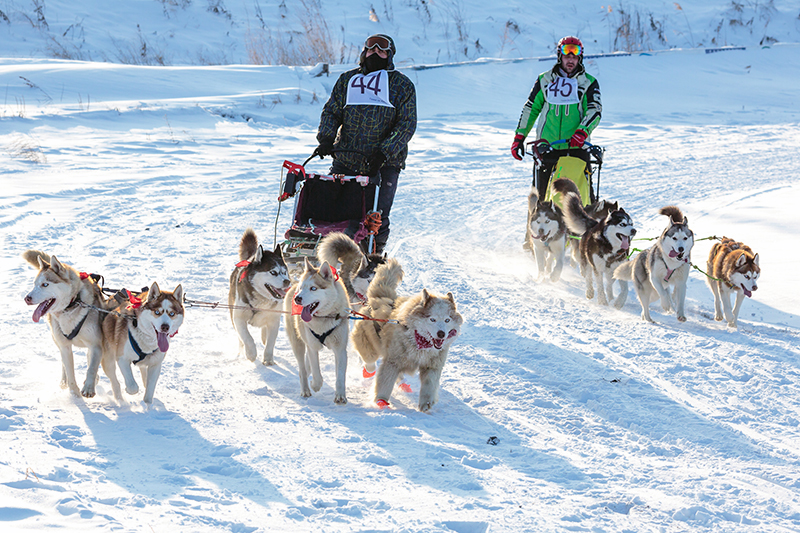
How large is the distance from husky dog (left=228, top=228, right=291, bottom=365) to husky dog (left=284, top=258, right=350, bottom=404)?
0.32 meters

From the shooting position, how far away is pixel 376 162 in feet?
17.7

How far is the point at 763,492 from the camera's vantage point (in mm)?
2906

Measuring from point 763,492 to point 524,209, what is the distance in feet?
20.6

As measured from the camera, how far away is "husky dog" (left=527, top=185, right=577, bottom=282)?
643 centimetres

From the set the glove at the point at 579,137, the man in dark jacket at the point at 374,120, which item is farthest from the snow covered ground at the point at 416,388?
the glove at the point at 579,137

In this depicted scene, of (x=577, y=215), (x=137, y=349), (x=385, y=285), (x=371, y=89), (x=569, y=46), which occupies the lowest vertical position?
(x=137, y=349)

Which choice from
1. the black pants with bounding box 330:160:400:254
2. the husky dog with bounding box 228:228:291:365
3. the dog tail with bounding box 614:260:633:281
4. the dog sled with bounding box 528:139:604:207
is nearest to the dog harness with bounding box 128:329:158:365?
the husky dog with bounding box 228:228:291:365

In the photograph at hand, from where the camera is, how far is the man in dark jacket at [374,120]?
542 cm

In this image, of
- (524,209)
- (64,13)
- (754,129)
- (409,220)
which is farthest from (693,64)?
(64,13)

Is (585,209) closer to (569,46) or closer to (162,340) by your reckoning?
(569,46)

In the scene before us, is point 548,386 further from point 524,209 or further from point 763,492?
point 524,209

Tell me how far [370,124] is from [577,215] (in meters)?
1.96

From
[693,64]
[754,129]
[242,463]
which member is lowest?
[242,463]

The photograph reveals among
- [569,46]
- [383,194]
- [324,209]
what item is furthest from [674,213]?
[324,209]
